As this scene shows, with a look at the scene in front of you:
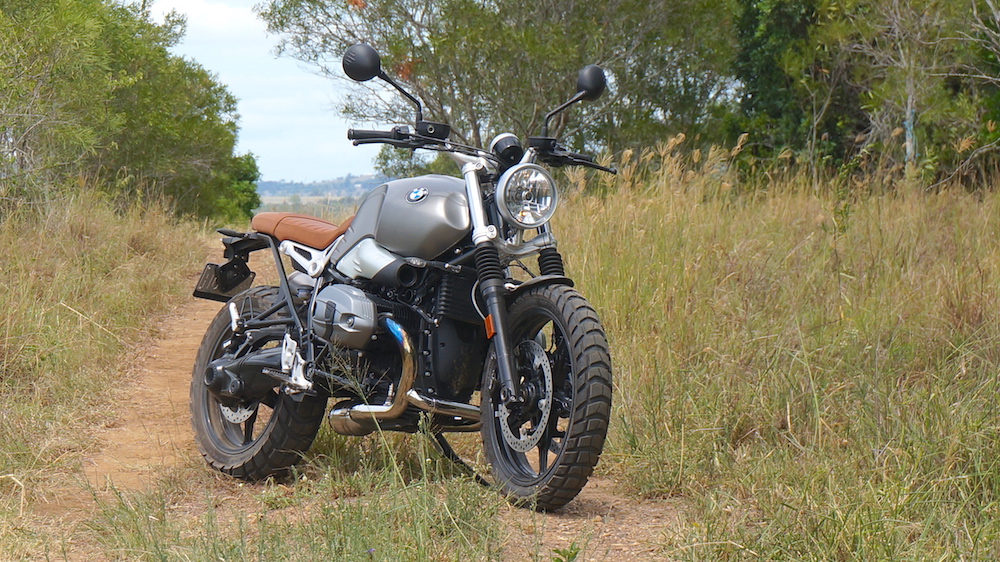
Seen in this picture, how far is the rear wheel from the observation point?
4.13 meters

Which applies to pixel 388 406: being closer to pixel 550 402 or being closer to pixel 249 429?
pixel 550 402

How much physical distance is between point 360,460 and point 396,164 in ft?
69.0

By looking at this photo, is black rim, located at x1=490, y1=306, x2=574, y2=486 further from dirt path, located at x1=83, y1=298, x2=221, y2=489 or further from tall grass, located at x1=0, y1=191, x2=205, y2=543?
tall grass, located at x1=0, y1=191, x2=205, y2=543

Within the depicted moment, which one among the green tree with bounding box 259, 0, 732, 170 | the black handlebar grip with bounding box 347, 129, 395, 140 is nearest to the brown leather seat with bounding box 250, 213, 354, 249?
the black handlebar grip with bounding box 347, 129, 395, 140

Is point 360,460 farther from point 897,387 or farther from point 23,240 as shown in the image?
point 23,240

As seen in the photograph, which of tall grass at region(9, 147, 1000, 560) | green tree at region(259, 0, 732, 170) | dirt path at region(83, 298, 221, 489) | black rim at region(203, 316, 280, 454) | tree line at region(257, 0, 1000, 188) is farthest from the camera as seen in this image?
green tree at region(259, 0, 732, 170)

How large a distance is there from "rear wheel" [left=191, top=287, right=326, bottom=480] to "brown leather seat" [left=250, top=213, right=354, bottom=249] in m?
0.27

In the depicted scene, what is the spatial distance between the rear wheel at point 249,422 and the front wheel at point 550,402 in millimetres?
862

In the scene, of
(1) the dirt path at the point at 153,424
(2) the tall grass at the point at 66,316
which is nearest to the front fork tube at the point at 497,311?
(1) the dirt path at the point at 153,424

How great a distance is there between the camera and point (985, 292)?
4.96 m

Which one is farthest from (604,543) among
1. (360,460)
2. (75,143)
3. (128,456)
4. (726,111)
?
(726,111)

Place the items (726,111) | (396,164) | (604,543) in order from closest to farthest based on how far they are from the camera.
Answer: (604,543)
(726,111)
(396,164)

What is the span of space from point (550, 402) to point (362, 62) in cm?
128

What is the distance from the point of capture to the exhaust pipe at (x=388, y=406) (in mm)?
3666
